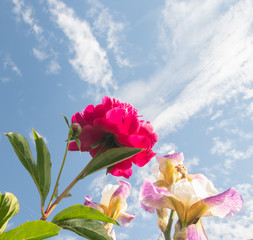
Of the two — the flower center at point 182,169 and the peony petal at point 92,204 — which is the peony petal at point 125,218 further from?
the flower center at point 182,169

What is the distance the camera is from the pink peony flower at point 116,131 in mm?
843

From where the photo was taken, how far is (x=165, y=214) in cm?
83

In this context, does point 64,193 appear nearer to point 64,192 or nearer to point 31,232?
point 64,192

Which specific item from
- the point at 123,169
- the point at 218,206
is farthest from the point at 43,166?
the point at 218,206

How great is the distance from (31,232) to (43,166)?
21cm

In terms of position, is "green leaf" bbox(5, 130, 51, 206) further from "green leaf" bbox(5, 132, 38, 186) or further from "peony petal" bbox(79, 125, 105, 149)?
"peony petal" bbox(79, 125, 105, 149)

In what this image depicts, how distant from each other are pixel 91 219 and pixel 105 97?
39 centimetres

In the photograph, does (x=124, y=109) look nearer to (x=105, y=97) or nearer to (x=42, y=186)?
(x=105, y=97)

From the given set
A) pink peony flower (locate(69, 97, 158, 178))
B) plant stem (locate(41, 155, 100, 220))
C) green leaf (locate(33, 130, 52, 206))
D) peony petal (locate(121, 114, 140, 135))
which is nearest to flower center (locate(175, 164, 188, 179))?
pink peony flower (locate(69, 97, 158, 178))

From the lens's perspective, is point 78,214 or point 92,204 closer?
point 78,214

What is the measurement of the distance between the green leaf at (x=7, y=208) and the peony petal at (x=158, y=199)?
336 millimetres

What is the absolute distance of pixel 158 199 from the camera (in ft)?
2.60

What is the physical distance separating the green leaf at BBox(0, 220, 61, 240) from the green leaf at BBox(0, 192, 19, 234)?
0.04 m

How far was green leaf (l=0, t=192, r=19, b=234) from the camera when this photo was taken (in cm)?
67
